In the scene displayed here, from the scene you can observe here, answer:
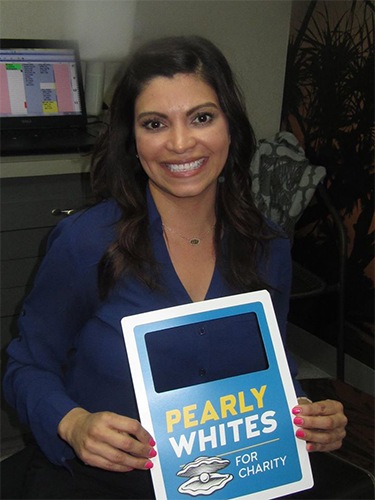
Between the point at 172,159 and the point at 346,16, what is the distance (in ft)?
5.54

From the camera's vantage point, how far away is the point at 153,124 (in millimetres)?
1138

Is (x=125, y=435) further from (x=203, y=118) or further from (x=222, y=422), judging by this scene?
(x=203, y=118)

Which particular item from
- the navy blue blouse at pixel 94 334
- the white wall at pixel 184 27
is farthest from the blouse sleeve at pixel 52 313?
the white wall at pixel 184 27

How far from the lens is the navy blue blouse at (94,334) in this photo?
1.13m

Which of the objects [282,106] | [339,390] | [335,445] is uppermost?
[282,106]

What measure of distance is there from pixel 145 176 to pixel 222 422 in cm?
58

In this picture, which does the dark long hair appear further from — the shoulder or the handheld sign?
the handheld sign

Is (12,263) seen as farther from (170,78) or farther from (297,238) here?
(297,238)

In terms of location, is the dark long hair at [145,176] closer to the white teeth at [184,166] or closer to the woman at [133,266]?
the woman at [133,266]

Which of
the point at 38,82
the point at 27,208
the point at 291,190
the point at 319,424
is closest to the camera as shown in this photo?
the point at 319,424

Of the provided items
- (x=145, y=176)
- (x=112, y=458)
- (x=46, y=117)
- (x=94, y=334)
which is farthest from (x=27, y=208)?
(x=112, y=458)

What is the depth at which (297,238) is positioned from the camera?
9.43 feet

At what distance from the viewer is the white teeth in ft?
3.77

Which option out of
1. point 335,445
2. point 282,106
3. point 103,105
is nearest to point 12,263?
point 103,105
